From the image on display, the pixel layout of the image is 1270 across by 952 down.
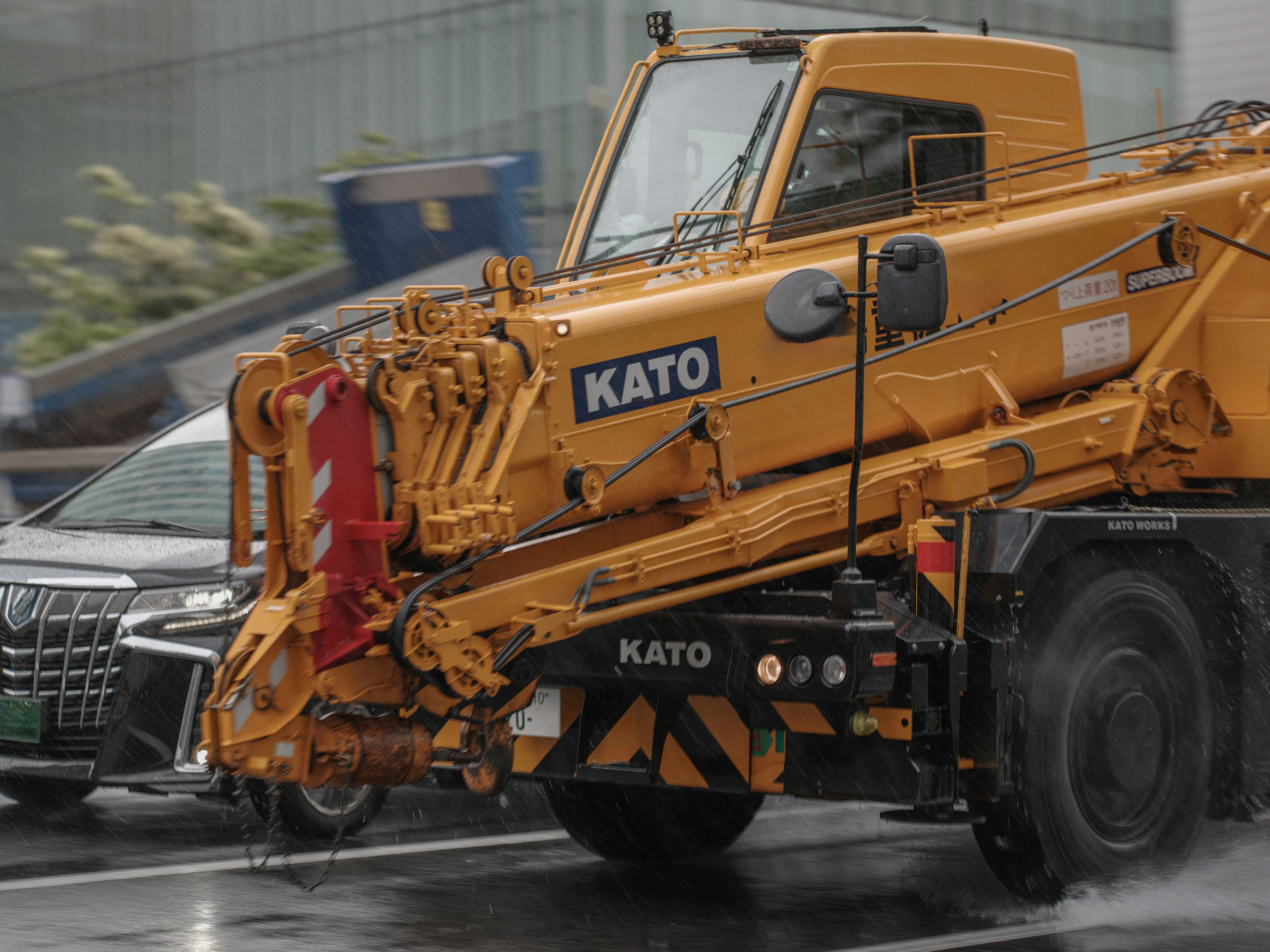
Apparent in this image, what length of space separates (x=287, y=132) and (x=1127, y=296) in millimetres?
15692

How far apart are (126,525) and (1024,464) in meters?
4.17

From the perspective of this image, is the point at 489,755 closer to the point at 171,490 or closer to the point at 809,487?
the point at 809,487

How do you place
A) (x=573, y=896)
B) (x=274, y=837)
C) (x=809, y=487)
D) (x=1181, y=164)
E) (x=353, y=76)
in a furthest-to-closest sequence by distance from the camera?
(x=353, y=76) < (x=1181, y=164) < (x=573, y=896) < (x=809, y=487) < (x=274, y=837)

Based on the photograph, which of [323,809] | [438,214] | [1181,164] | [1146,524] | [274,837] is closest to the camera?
[274,837]

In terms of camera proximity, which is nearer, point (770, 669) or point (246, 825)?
point (770, 669)

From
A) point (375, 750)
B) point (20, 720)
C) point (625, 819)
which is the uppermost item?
point (375, 750)

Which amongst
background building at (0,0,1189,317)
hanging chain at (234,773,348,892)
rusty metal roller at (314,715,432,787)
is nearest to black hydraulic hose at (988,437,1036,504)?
rusty metal roller at (314,715,432,787)

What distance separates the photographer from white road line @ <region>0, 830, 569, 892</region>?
6.82 metres

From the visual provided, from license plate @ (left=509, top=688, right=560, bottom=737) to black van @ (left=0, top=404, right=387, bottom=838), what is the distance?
2.67ft

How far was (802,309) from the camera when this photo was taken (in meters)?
6.14

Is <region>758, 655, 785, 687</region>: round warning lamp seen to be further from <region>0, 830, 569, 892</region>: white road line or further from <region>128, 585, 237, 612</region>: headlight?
<region>128, 585, 237, 612</region>: headlight

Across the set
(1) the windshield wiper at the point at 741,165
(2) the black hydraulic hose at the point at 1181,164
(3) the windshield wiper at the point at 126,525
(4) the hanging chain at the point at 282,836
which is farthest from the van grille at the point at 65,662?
(2) the black hydraulic hose at the point at 1181,164

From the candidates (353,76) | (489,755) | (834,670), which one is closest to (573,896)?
(489,755)

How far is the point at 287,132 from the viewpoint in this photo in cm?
2131
